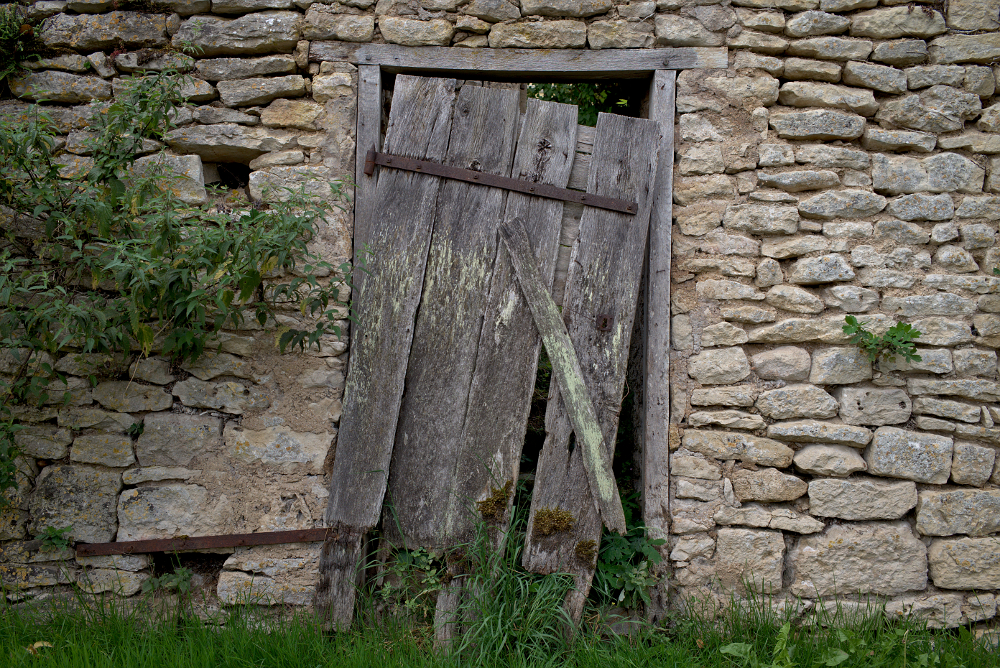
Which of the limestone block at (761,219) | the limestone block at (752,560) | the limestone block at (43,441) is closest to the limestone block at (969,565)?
the limestone block at (752,560)

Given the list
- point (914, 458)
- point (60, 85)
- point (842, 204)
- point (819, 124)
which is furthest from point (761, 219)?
point (60, 85)

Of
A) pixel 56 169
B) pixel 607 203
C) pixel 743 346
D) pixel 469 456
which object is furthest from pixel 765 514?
pixel 56 169

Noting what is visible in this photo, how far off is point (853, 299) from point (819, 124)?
73 centimetres

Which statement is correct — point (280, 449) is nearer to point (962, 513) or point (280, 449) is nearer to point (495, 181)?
point (495, 181)

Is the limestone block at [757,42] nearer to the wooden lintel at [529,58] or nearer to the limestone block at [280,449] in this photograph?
the wooden lintel at [529,58]

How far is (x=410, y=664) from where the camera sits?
2.03m

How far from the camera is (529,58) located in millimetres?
2465

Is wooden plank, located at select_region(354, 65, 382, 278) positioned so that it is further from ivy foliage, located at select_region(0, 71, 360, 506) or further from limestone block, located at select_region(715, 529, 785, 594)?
limestone block, located at select_region(715, 529, 785, 594)

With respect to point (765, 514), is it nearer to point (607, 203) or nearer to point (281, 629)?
point (607, 203)

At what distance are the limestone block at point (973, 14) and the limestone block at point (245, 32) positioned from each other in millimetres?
2701

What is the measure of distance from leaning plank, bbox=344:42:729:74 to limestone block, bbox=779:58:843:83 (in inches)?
10.3

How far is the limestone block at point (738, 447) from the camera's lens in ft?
7.65

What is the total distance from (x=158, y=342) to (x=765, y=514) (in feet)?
8.31

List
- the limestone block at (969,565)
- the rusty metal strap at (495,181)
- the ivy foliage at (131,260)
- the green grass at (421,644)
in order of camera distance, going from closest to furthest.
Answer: the green grass at (421,644), the ivy foliage at (131,260), the limestone block at (969,565), the rusty metal strap at (495,181)
